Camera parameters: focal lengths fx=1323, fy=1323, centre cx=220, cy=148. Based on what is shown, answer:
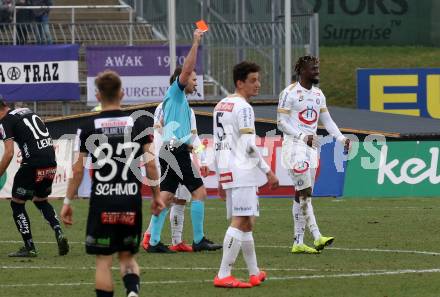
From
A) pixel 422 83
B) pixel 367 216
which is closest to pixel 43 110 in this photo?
pixel 422 83

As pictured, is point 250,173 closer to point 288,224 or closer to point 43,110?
point 288,224

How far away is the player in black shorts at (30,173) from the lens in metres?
15.5

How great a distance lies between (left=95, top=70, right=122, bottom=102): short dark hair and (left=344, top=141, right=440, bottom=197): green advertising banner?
14672 mm

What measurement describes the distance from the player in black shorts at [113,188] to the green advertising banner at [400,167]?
14.4 meters

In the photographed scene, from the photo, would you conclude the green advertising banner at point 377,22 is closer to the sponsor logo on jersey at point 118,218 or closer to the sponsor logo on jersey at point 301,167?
the sponsor logo on jersey at point 301,167

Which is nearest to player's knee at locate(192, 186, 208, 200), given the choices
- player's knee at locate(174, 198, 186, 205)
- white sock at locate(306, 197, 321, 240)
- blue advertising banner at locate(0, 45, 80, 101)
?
player's knee at locate(174, 198, 186, 205)

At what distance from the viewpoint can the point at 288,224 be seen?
19.8 meters

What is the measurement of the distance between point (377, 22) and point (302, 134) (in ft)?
79.0

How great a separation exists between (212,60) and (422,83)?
551 cm

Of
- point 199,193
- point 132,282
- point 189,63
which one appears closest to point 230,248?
point 132,282

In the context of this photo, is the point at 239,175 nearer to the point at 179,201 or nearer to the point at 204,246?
the point at 204,246

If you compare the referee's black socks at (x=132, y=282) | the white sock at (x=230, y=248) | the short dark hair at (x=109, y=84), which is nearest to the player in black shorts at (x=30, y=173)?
the white sock at (x=230, y=248)

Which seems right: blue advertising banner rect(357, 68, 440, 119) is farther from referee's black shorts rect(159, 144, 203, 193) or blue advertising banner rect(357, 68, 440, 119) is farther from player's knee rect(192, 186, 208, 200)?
referee's black shorts rect(159, 144, 203, 193)

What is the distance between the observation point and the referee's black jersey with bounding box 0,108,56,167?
15.3 meters
